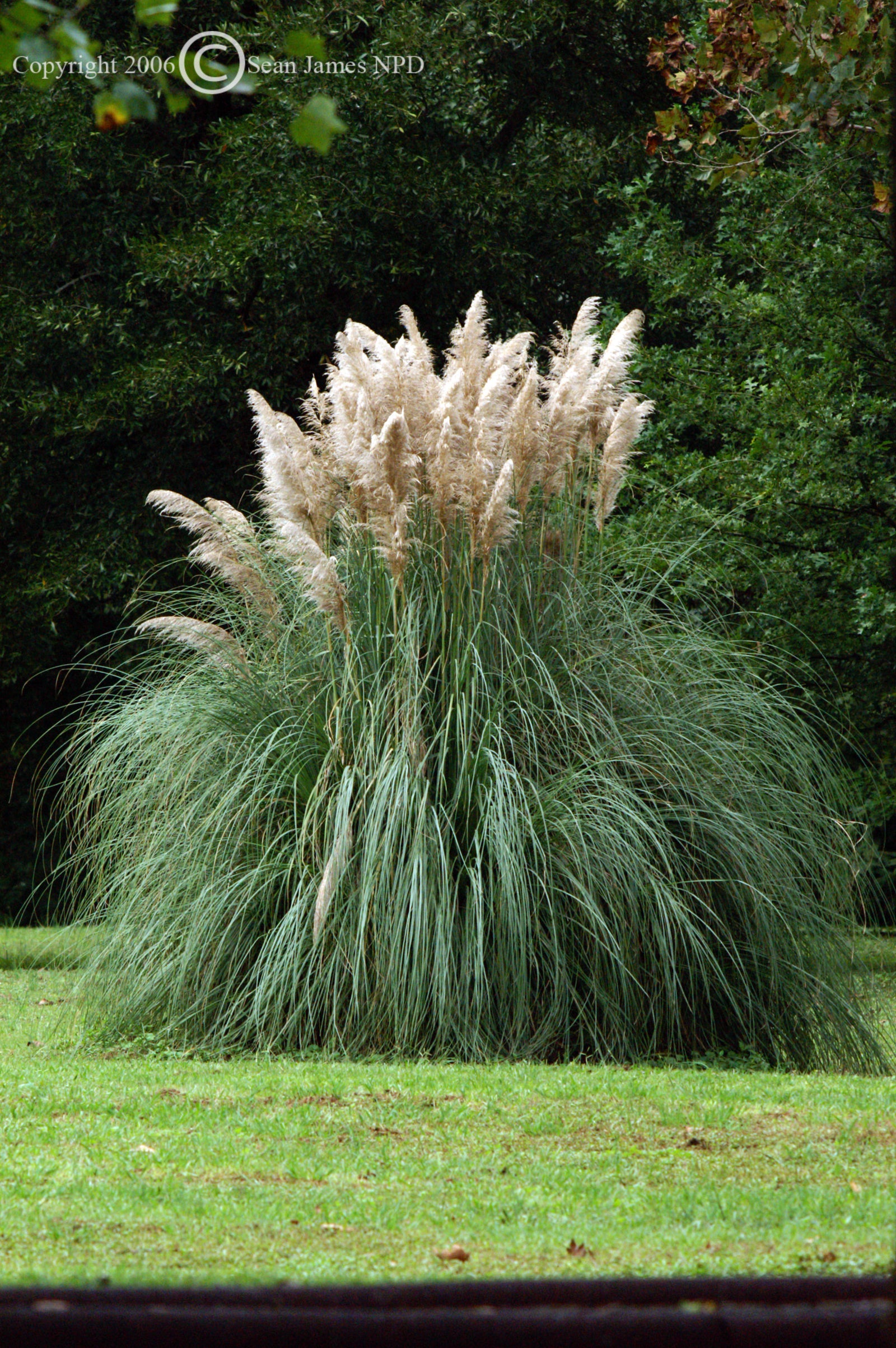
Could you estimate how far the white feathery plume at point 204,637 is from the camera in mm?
5926

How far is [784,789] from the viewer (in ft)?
18.8

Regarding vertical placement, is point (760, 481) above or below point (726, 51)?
below

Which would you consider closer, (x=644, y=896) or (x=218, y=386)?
(x=644, y=896)

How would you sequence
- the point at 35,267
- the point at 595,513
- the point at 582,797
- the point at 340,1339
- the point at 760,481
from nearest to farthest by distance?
the point at 340,1339 < the point at 582,797 < the point at 595,513 < the point at 760,481 < the point at 35,267

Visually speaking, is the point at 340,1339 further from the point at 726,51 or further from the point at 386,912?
the point at 726,51

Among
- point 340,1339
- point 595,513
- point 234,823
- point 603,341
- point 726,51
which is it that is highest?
point 603,341

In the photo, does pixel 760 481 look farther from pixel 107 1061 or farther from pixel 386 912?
pixel 107 1061

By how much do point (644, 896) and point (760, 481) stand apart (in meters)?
4.36

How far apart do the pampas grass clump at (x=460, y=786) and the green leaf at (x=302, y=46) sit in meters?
3.66

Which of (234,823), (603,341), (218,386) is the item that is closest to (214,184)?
(218,386)

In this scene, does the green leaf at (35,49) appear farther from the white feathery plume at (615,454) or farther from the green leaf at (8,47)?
the white feathery plume at (615,454)

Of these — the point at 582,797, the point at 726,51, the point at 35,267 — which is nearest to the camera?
the point at 582,797

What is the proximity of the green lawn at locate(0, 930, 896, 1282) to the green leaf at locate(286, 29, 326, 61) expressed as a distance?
195 cm

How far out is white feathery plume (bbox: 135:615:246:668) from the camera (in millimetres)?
5926
